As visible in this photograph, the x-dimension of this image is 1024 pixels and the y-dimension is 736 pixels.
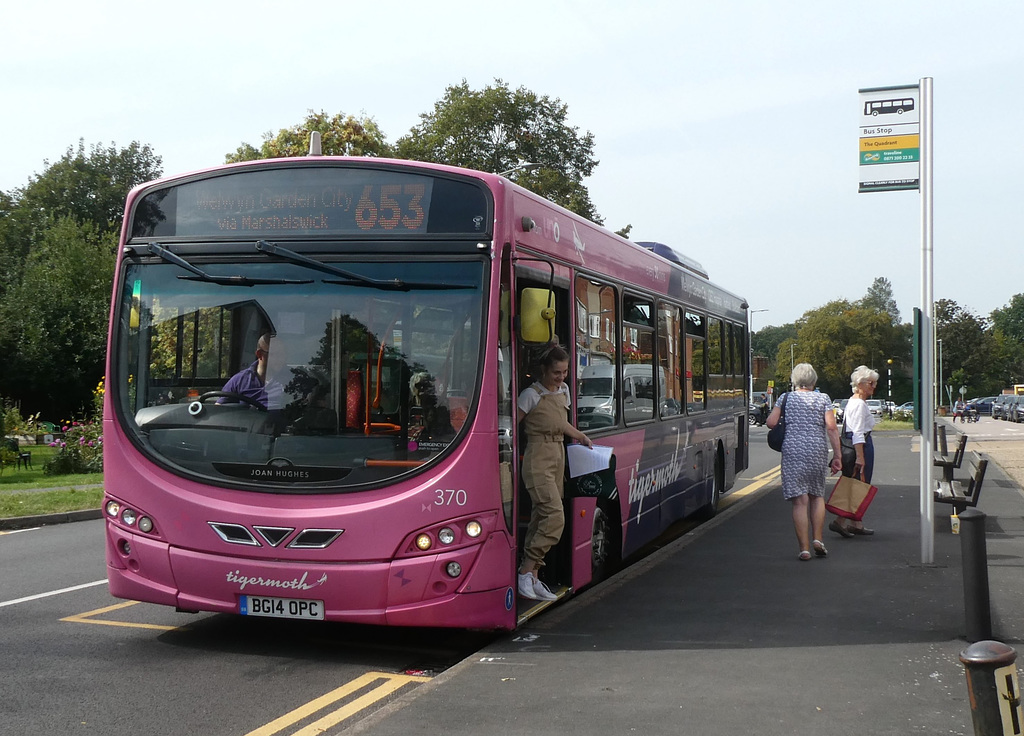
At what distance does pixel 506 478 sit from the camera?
655 cm

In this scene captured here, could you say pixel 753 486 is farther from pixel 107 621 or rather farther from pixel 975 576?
pixel 107 621

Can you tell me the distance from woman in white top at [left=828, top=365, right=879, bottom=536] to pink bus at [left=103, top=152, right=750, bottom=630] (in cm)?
586

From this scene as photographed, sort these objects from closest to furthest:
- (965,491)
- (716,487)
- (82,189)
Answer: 1. (965,491)
2. (716,487)
3. (82,189)

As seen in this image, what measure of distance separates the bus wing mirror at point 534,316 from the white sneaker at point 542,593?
165 cm

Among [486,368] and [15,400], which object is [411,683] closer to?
[486,368]

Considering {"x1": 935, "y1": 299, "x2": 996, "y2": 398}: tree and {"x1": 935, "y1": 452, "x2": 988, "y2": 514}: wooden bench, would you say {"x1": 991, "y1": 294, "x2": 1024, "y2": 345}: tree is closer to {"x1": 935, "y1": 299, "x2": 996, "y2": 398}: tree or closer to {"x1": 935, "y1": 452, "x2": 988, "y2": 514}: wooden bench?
{"x1": 935, "y1": 299, "x2": 996, "y2": 398}: tree

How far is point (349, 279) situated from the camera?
645 cm

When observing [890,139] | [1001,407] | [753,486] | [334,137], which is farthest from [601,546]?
[1001,407]

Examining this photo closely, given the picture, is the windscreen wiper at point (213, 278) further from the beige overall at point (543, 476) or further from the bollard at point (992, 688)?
the bollard at point (992, 688)

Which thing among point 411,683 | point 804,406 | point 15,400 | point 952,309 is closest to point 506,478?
point 411,683

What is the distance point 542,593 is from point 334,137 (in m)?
29.8

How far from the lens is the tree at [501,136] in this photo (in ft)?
149

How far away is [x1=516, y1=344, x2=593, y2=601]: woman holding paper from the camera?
7148 millimetres

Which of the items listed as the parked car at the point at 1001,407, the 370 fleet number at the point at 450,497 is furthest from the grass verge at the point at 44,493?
the parked car at the point at 1001,407
